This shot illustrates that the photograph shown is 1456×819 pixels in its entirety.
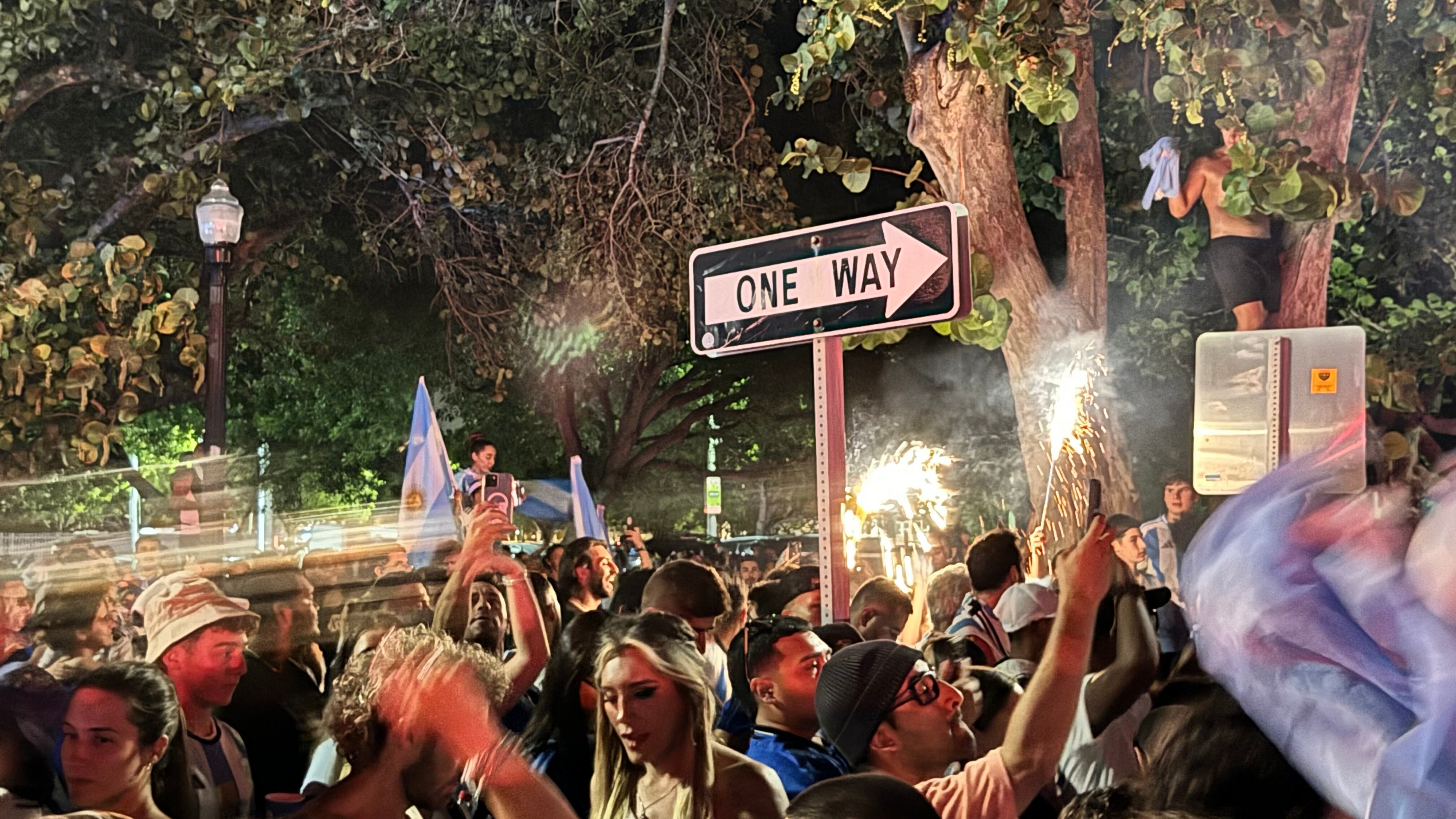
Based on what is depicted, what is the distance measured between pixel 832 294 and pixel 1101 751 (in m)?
0.86

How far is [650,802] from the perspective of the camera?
267 centimetres

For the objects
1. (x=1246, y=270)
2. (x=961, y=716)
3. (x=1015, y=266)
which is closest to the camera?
(x=1246, y=270)

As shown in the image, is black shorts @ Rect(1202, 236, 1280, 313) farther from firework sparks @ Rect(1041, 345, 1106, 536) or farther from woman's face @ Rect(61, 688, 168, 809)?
woman's face @ Rect(61, 688, 168, 809)

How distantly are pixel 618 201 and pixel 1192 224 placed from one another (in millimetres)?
1223

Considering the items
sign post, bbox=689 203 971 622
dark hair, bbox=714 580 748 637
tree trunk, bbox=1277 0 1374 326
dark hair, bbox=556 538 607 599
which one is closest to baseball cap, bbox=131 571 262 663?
dark hair, bbox=556 538 607 599

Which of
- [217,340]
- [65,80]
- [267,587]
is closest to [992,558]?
[267,587]

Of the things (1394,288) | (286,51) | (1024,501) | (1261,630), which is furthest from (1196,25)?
(286,51)

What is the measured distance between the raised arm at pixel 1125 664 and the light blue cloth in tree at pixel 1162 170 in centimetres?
62

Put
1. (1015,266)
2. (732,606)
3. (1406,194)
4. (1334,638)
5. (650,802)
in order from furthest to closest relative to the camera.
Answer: (732,606) → (650,802) → (1015,266) → (1406,194) → (1334,638)

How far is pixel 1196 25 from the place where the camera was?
94.7 inches

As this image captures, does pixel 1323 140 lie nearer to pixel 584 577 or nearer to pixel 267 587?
pixel 584 577

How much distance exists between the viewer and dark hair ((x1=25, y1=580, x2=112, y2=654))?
3.10 metres

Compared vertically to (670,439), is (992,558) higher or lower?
lower

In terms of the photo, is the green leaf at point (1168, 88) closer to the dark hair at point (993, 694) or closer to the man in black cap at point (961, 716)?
the man in black cap at point (961, 716)
